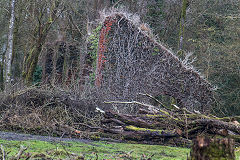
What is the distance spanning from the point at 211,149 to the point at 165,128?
14.2 feet

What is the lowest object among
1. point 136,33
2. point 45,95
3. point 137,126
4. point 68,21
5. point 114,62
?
point 137,126

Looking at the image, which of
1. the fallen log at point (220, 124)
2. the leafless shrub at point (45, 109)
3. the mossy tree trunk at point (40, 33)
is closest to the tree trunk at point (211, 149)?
the fallen log at point (220, 124)

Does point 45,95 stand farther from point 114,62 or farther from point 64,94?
point 114,62

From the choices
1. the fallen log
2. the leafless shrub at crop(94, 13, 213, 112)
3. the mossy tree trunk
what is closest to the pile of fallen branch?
the fallen log

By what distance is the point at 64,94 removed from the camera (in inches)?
296

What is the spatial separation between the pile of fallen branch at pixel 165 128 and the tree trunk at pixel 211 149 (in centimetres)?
379

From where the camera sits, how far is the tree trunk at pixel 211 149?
5.92ft

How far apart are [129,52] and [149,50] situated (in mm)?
729

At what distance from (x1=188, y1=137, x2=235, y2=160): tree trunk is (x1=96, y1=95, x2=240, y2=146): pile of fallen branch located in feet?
12.4

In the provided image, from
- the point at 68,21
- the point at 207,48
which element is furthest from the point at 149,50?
the point at 68,21

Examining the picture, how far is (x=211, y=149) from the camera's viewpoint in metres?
1.81

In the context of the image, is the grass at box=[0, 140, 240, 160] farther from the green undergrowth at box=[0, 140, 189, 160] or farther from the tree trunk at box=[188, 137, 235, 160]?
the tree trunk at box=[188, 137, 235, 160]

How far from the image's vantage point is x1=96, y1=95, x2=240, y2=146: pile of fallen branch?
566 centimetres

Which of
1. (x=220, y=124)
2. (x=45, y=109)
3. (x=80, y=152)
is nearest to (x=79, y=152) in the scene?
(x=80, y=152)
